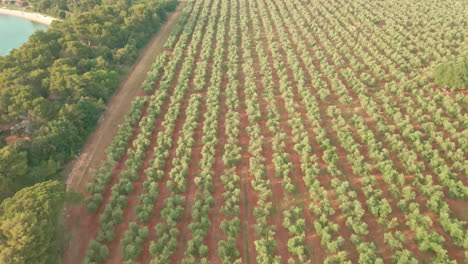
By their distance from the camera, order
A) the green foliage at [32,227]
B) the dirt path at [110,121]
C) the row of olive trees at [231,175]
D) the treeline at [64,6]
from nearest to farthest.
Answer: the green foliage at [32,227] < the row of olive trees at [231,175] < the dirt path at [110,121] < the treeline at [64,6]

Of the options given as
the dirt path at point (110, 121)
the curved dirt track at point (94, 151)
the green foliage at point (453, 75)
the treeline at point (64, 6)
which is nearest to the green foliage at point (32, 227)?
the curved dirt track at point (94, 151)

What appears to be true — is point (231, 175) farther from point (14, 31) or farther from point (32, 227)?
point (14, 31)

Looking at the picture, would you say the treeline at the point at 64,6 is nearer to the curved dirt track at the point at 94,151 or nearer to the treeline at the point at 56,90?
the treeline at the point at 56,90

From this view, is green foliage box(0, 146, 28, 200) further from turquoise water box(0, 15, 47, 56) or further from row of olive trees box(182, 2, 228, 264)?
turquoise water box(0, 15, 47, 56)

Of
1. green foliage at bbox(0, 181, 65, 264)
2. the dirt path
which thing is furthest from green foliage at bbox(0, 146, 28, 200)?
the dirt path

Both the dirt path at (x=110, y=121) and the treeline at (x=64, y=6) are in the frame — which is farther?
the treeline at (x=64, y=6)

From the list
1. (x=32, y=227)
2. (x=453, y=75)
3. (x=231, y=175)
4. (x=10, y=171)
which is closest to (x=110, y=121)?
(x=10, y=171)

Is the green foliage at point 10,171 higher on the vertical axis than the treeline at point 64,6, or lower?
lower

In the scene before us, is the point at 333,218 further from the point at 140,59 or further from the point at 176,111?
the point at 140,59
